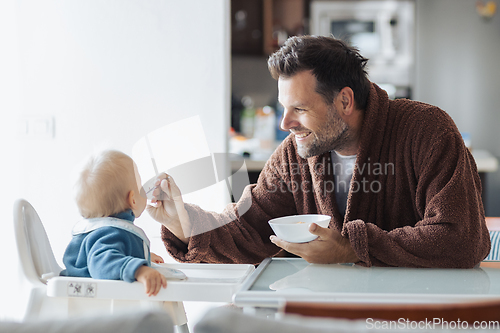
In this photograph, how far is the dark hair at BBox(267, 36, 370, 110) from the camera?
1364 mm

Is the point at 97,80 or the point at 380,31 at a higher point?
the point at 380,31

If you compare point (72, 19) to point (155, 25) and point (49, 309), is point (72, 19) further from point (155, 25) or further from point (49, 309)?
point (49, 309)

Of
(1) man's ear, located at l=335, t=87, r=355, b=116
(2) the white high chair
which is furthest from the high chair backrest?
(1) man's ear, located at l=335, t=87, r=355, b=116

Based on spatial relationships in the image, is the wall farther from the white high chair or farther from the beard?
the white high chair

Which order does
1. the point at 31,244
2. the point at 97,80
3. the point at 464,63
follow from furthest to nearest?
the point at 464,63 < the point at 97,80 < the point at 31,244

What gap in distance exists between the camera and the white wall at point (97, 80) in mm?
1808

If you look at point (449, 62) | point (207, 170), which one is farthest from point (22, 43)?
point (449, 62)

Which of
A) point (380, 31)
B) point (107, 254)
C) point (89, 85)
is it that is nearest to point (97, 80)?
point (89, 85)

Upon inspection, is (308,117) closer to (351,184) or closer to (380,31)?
(351,184)

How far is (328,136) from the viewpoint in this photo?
4.53ft

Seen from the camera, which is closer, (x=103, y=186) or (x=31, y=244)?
(x=103, y=186)

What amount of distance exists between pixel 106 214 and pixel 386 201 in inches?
28.9

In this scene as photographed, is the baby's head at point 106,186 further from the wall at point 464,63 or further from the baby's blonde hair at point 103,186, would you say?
the wall at point 464,63

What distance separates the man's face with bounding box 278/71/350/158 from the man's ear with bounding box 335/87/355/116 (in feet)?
0.07
